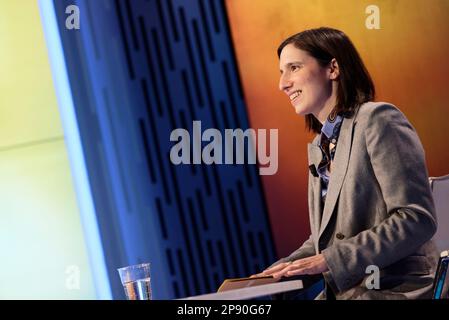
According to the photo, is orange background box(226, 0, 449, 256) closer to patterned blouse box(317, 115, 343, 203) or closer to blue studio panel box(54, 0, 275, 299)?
blue studio panel box(54, 0, 275, 299)

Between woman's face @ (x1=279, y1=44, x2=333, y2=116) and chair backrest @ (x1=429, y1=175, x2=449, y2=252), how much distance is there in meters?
0.48

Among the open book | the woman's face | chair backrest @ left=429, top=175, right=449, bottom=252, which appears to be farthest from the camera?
chair backrest @ left=429, top=175, right=449, bottom=252

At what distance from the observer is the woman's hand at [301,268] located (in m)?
1.86

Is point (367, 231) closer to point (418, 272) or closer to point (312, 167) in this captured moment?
point (418, 272)

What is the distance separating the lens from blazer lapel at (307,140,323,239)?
223 centimetres

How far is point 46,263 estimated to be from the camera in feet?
11.6

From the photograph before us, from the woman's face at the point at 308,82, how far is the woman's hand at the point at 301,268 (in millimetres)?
587

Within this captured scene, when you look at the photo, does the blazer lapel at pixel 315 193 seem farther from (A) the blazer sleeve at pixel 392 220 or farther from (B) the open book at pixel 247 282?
(B) the open book at pixel 247 282

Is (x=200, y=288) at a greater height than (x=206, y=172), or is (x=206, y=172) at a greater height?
(x=206, y=172)

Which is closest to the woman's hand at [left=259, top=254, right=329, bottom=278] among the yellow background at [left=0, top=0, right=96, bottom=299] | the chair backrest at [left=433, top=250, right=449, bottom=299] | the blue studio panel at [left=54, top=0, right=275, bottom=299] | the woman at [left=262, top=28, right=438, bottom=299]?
the woman at [left=262, top=28, right=438, bottom=299]

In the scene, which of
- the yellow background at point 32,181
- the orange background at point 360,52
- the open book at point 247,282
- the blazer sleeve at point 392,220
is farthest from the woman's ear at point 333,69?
the yellow background at point 32,181

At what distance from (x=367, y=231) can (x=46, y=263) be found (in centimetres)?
199

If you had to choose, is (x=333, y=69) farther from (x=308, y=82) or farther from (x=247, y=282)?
(x=247, y=282)
